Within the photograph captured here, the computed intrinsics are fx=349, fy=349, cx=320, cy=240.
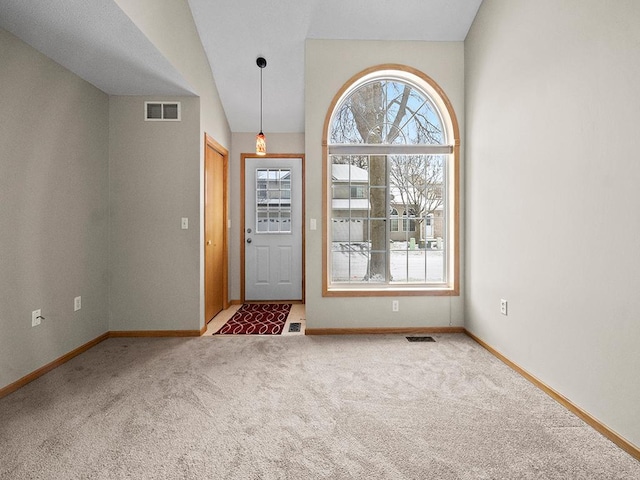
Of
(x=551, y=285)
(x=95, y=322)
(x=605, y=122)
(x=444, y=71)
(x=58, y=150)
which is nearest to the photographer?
(x=605, y=122)

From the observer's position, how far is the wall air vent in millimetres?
3441

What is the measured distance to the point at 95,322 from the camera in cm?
328

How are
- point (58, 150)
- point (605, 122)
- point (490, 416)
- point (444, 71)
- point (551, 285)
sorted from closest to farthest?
point (605, 122) → point (490, 416) → point (551, 285) → point (58, 150) → point (444, 71)

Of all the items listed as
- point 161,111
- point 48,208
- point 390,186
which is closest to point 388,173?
point 390,186

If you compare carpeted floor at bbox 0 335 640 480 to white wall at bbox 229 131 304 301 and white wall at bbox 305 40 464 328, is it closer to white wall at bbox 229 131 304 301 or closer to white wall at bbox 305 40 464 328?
white wall at bbox 305 40 464 328

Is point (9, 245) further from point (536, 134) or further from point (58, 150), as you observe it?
point (536, 134)

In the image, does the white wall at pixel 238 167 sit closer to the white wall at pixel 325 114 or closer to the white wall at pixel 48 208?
the white wall at pixel 325 114

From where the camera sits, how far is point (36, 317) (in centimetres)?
256

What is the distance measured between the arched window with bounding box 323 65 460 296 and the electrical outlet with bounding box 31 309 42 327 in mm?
2395

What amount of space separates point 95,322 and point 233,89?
9.42ft

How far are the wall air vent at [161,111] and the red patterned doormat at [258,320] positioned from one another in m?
2.22

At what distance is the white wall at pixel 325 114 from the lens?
11.4 feet

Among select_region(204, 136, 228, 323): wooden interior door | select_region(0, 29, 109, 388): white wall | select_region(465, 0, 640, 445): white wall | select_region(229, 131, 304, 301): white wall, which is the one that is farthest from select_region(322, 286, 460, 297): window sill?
select_region(0, 29, 109, 388): white wall

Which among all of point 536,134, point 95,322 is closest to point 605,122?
point 536,134
